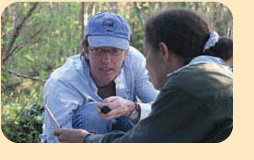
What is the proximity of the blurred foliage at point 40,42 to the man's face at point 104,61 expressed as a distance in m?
1.22

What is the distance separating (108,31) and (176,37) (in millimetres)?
923

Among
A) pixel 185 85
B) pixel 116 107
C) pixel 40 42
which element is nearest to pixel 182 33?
pixel 185 85

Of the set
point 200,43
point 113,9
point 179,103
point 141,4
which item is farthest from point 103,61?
point 113,9

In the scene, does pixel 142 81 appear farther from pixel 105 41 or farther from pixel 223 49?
pixel 223 49

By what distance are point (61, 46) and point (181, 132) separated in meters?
4.34

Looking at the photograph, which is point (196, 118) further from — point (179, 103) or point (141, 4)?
point (141, 4)

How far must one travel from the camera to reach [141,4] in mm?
5527

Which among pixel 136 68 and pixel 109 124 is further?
pixel 136 68

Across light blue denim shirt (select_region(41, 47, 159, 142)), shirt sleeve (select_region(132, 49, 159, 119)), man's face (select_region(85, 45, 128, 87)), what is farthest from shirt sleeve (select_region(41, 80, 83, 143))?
shirt sleeve (select_region(132, 49, 159, 119))

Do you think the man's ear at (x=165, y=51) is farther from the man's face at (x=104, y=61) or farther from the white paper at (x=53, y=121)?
the white paper at (x=53, y=121)

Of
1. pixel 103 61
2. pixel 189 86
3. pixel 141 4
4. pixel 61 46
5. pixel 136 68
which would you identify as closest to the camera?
pixel 189 86

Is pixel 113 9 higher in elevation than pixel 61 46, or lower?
higher

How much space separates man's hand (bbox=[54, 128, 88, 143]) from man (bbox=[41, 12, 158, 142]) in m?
0.36

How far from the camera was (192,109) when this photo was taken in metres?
1.80
